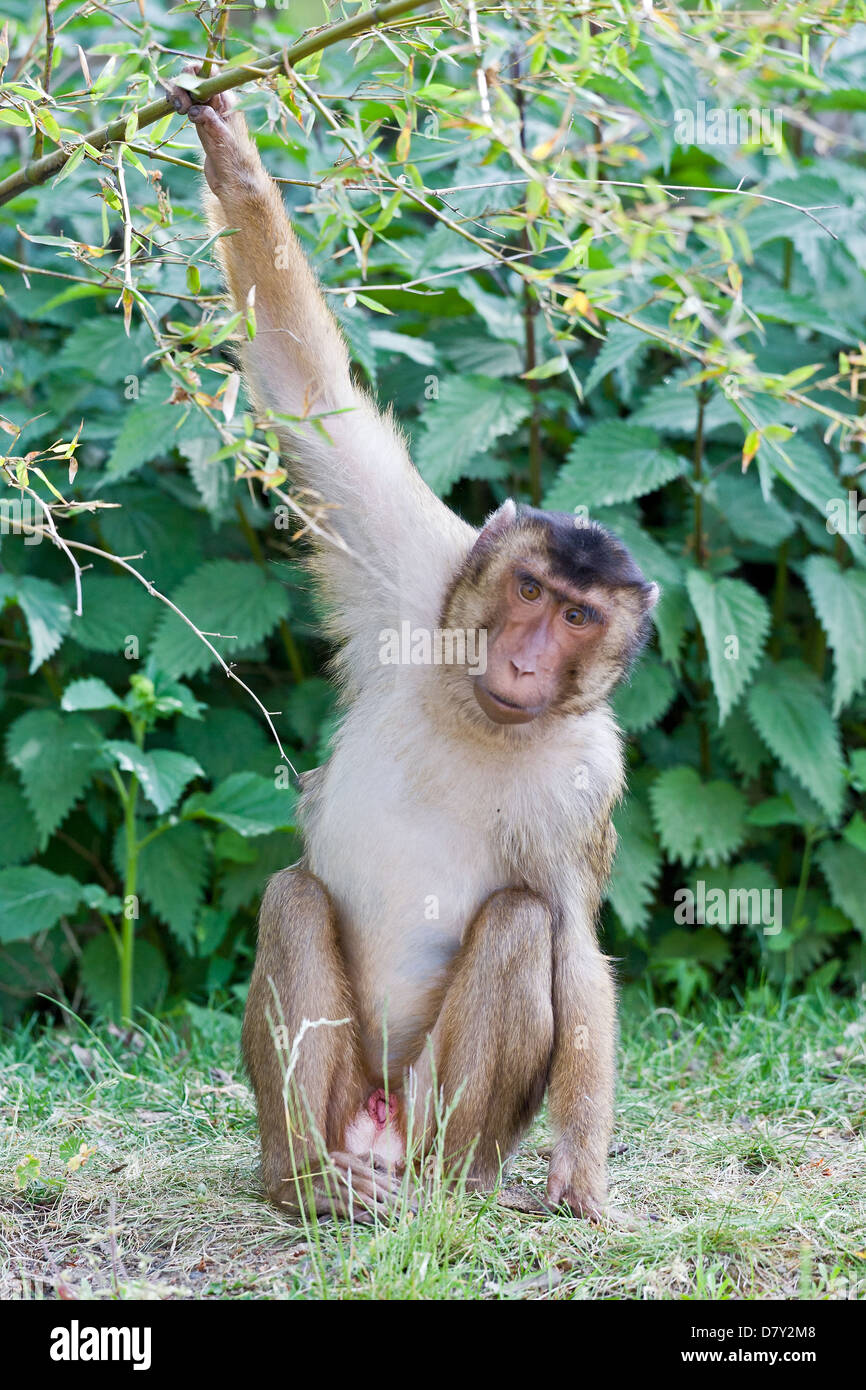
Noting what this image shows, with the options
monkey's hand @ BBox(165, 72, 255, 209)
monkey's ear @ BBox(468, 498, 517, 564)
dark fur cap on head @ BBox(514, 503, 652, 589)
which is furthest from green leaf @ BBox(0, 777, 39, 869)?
monkey's hand @ BBox(165, 72, 255, 209)

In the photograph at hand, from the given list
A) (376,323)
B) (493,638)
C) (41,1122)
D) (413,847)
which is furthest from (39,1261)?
(376,323)

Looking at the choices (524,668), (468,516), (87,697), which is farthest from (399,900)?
(468,516)

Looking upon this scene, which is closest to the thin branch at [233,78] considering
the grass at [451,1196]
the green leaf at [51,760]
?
the grass at [451,1196]

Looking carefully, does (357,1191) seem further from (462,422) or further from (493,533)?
(462,422)

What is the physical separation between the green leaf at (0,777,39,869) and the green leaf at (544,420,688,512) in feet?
8.96

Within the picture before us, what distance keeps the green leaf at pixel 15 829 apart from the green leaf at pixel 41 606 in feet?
2.34

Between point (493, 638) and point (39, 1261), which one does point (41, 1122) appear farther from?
point (493, 638)

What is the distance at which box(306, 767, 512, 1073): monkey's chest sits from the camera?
430cm

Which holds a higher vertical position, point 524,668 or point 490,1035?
point 524,668

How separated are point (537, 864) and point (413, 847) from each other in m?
0.38

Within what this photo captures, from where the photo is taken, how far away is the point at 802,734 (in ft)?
21.8

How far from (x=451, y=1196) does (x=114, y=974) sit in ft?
9.89

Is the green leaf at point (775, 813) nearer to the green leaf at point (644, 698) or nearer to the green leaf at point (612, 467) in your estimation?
the green leaf at point (644, 698)

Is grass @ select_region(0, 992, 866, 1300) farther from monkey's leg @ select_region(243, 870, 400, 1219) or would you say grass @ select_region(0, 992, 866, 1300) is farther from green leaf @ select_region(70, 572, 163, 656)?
green leaf @ select_region(70, 572, 163, 656)
